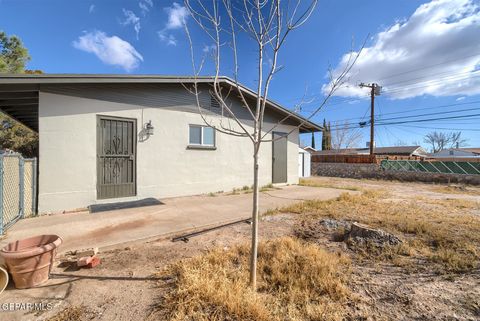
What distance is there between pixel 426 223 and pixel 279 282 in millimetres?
3924

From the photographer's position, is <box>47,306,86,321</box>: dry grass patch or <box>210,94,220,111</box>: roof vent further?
<box>210,94,220,111</box>: roof vent

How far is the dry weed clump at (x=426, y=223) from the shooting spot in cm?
322

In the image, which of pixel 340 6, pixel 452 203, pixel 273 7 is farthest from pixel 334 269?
pixel 452 203

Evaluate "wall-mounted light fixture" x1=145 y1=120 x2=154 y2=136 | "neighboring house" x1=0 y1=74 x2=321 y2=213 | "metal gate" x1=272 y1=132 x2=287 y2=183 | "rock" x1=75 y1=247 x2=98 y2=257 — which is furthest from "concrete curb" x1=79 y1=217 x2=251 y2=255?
"metal gate" x1=272 y1=132 x2=287 y2=183

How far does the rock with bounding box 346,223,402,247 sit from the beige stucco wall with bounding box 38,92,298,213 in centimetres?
534

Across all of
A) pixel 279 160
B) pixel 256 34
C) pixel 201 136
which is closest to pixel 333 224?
pixel 256 34

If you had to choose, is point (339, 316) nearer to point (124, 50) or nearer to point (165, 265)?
point (165, 265)

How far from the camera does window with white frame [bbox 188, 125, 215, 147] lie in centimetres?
791

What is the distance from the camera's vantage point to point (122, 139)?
643cm

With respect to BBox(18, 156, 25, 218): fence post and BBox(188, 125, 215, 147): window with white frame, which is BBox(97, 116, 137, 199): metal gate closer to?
BBox(18, 156, 25, 218): fence post

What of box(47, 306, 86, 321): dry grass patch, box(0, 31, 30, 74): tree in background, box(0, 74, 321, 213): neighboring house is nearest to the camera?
box(47, 306, 86, 321): dry grass patch

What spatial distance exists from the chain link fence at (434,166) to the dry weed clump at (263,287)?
1711cm

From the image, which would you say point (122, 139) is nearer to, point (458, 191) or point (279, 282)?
point (279, 282)

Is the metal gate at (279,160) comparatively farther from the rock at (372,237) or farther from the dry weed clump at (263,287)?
the dry weed clump at (263,287)
